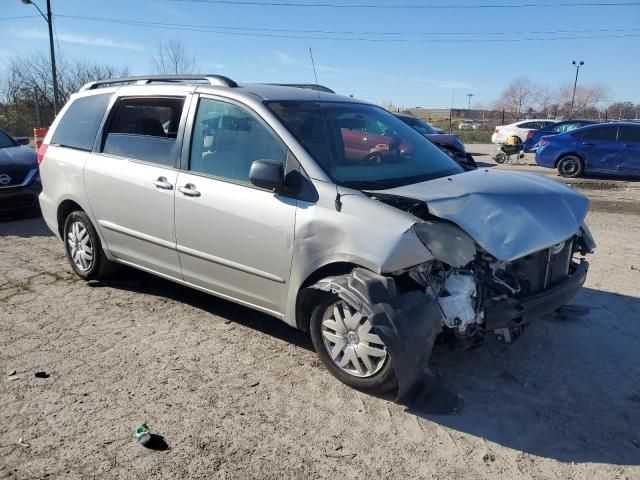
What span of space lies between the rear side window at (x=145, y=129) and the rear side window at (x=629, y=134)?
12473mm

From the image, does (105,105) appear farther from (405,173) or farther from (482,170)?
(482,170)

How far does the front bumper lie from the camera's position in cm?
329

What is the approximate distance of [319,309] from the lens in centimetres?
351

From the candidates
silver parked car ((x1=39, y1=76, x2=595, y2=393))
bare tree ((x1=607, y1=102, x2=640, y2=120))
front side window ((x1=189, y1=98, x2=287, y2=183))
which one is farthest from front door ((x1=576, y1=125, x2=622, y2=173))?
bare tree ((x1=607, y1=102, x2=640, y2=120))

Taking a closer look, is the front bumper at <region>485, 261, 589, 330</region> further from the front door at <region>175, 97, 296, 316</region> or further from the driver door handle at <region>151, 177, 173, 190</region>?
the driver door handle at <region>151, 177, 173, 190</region>

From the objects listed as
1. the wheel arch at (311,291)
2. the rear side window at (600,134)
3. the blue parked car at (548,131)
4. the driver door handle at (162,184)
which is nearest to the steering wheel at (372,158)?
the wheel arch at (311,291)

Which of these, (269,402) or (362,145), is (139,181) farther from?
(269,402)

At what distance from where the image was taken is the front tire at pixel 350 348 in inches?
128

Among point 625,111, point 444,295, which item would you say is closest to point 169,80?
point 444,295

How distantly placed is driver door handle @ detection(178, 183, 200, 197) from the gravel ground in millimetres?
1096

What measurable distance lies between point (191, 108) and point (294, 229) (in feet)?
4.82

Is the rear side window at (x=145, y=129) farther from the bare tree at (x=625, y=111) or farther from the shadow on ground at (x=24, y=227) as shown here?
the bare tree at (x=625, y=111)

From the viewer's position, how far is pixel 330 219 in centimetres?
338

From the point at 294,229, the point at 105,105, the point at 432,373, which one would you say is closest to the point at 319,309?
the point at 294,229
